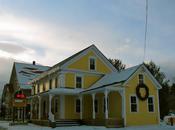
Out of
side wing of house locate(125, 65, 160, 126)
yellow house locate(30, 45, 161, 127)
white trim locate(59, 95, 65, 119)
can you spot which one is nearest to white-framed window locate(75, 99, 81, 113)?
yellow house locate(30, 45, 161, 127)

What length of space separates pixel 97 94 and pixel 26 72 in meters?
26.5

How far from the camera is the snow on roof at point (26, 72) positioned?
51150 mm

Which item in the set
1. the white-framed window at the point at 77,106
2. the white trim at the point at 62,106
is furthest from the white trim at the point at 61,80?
the white-framed window at the point at 77,106

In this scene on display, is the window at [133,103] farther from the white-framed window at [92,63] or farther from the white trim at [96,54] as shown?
the white trim at [96,54]

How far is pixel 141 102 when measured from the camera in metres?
28.4

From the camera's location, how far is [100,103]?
31.7m

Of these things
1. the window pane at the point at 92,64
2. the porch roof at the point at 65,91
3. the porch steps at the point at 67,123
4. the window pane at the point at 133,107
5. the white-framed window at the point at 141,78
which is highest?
the window pane at the point at 92,64

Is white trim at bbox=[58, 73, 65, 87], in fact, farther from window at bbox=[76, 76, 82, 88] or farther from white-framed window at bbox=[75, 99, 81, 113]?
white-framed window at bbox=[75, 99, 81, 113]

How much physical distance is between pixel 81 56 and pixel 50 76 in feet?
16.3

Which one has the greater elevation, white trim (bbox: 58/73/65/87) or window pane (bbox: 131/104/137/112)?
white trim (bbox: 58/73/65/87)

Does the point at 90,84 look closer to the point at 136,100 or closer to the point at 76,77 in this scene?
the point at 76,77

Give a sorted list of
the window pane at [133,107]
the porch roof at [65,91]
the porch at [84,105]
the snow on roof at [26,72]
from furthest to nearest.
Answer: the snow on roof at [26,72] < the porch roof at [65,91] < the porch at [84,105] < the window pane at [133,107]

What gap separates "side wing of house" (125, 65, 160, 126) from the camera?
89.8ft

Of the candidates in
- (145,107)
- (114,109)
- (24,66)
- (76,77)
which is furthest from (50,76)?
(24,66)
